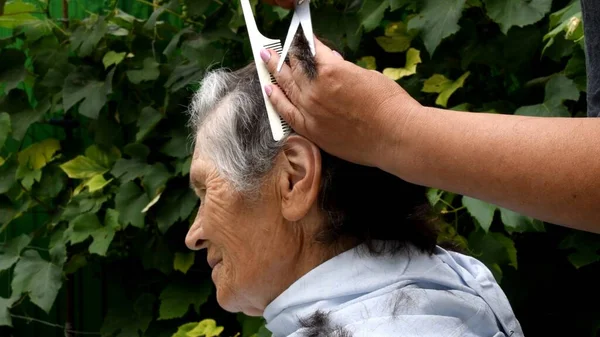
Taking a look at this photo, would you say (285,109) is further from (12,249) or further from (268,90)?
(12,249)

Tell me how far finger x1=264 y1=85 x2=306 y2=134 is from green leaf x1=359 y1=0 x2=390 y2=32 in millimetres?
1452

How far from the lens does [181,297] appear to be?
3340 mm

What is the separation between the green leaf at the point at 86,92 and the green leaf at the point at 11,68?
1.04 ft

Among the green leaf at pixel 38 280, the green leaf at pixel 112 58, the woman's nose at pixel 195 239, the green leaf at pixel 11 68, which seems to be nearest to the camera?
the woman's nose at pixel 195 239

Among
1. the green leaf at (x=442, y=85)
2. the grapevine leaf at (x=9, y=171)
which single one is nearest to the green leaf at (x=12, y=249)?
the grapevine leaf at (x=9, y=171)

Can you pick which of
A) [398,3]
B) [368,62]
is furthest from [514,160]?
[368,62]

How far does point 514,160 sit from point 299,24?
49 cm

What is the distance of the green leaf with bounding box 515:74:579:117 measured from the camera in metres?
2.50

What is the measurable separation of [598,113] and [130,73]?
232 cm

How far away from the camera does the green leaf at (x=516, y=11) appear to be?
8.38 feet

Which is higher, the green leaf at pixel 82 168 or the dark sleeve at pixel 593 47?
the dark sleeve at pixel 593 47

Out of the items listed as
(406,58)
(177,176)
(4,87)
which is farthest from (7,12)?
(406,58)

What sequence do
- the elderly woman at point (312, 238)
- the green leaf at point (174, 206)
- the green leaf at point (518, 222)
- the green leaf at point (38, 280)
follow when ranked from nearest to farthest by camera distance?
1. the elderly woman at point (312, 238)
2. the green leaf at point (518, 222)
3. the green leaf at point (174, 206)
4. the green leaf at point (38, 280)

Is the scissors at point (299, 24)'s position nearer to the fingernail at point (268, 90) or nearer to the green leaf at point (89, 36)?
the fingernail at point (268, 90)
